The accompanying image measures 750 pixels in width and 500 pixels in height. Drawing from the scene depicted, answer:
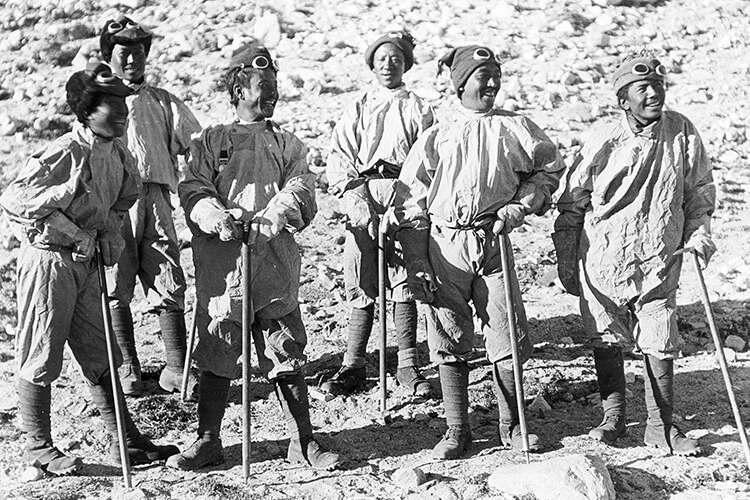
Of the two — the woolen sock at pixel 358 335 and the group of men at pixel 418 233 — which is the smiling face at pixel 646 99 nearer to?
the group of men at pixel 418 233

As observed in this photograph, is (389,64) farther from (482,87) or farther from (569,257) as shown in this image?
(569,257)

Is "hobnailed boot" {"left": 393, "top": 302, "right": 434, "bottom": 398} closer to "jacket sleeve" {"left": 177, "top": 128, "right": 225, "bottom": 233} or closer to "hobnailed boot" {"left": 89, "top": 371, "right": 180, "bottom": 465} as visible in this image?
"hobnailed boot" {"left": 89, "top": 371, "right": 180, "bottom": 465}

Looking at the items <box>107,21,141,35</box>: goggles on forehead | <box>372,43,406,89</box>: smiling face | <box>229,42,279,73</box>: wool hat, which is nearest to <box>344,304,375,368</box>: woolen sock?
<box>372,43,406,89</box>: smiling face

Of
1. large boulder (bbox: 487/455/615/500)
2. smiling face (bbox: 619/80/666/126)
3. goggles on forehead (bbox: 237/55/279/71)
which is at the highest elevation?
goggles on forehead (bbox: 237/55/279/71)

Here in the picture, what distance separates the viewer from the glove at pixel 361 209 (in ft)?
23.2

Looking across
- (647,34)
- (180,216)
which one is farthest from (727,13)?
(180,216)

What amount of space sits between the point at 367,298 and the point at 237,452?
1.54 metres

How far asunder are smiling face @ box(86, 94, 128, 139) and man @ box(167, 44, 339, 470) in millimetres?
435

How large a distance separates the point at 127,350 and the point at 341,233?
3.21 m

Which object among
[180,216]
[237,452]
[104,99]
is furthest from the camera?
[180,216]

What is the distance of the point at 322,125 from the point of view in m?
12.1

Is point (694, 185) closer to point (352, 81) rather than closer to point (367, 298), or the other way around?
point (367, 298)

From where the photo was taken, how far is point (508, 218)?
605 centimetres

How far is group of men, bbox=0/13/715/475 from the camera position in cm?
590
